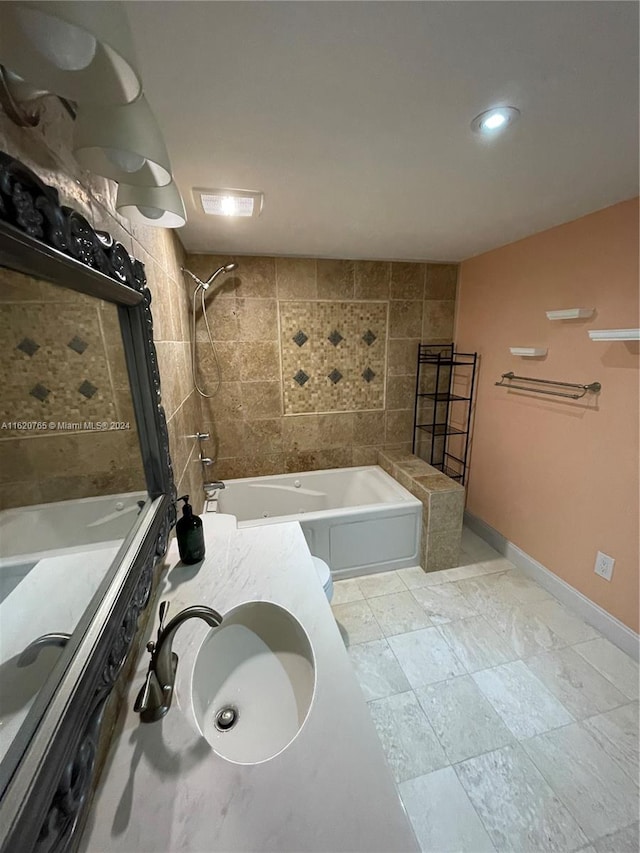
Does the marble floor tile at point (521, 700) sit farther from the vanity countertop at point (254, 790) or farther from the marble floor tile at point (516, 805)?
the vanity countertop at point (254, 790)

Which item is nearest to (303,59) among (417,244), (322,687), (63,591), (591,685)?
(63,591)

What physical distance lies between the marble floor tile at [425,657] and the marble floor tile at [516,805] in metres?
0.32

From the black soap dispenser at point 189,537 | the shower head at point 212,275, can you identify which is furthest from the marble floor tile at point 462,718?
the shower head at point 212,275

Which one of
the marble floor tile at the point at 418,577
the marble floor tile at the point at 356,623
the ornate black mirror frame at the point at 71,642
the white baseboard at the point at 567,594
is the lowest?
the marble floor tile at the point at 356,623

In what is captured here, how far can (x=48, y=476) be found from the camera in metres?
0.52

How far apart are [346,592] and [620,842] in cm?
136

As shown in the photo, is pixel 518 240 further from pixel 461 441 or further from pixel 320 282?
pixel 461 441

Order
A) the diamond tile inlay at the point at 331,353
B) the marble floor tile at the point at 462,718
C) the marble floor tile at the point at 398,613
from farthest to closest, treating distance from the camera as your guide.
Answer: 1. the diamond tile inlay at the point at 331,353
2. the marble floor tile at the point at 398,613
3. the marble floor tile at the point at 462,718

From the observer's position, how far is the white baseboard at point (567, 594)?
5.39 feet

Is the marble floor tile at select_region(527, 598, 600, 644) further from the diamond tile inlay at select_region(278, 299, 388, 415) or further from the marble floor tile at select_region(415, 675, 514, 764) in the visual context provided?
the diamond tile inlay at select_region(278, 299, 388, 415)

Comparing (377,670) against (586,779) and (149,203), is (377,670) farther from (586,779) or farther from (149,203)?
(149,203)

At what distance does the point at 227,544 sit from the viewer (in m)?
1.31

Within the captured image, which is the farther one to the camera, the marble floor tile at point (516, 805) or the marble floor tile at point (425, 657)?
the marble floor tile at point (425, 657)

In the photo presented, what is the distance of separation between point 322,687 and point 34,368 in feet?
2.85
